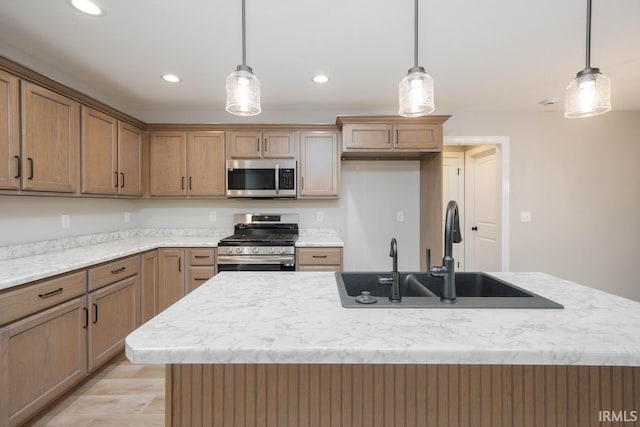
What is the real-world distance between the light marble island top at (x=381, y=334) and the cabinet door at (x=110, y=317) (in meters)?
1.61

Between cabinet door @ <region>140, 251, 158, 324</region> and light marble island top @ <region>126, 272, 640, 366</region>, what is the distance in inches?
79.2

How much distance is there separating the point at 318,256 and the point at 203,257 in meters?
1.15

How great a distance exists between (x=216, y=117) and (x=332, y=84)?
1.55 m

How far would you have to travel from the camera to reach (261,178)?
3.25 meters

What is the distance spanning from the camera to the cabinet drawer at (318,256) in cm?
296

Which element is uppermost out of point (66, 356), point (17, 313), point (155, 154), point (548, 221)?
point (155, 154)

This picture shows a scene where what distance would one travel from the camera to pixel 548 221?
356 centimetres

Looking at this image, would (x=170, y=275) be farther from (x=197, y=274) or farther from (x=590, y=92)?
(x=590, y=92)

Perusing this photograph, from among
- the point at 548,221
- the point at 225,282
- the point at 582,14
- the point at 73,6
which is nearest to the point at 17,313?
the point at 225,282

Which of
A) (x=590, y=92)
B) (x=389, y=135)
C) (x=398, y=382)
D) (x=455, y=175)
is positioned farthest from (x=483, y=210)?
(x=398, y=382)

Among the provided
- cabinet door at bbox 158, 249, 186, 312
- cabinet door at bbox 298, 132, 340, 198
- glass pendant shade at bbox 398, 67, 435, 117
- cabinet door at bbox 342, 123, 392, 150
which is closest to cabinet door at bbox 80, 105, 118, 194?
cabinet door at bbox 158, 249, 186, 312

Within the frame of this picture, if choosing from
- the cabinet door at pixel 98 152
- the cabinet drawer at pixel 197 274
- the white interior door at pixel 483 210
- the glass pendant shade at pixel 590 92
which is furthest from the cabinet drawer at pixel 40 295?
the white interior door at pixel 483 210

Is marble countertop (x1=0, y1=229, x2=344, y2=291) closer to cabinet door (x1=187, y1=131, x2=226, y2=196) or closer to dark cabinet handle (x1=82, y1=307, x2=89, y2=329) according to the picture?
dark cabinet handle (x1=82, y1=307, x2=89, y2=329)

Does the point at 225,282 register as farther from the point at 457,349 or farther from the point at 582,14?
the point at 582,14
